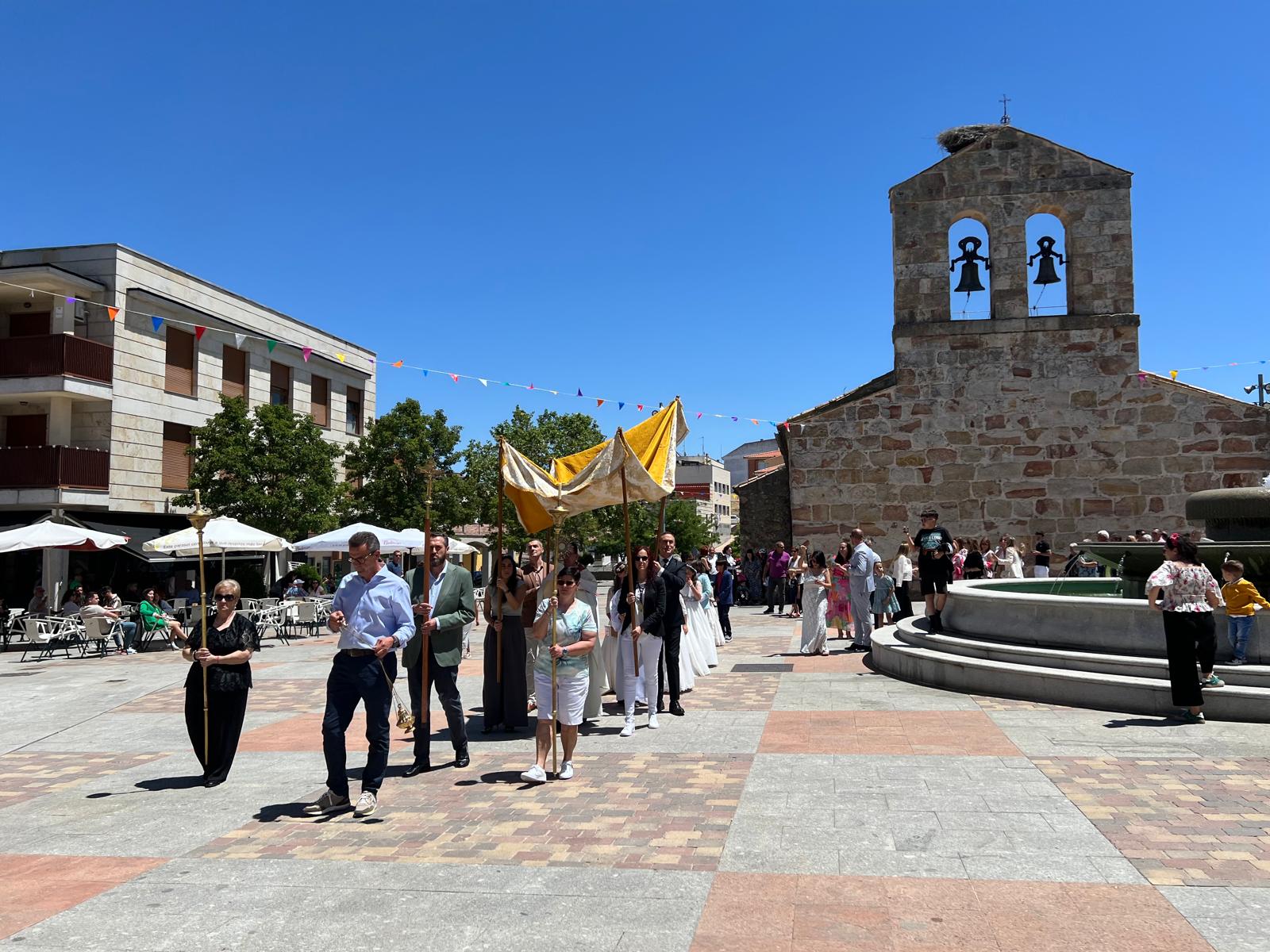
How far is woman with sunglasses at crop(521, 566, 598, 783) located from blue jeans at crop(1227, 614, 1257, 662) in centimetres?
576

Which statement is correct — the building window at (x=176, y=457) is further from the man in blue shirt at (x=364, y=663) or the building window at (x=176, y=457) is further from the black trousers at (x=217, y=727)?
the man in blue shirt at (x=364, y=663)

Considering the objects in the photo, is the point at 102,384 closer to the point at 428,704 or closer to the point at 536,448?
the point at 428,704

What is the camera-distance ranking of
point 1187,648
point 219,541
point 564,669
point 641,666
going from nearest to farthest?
point 564,669 → point 1187,648 → point 641,666 → point 219,541

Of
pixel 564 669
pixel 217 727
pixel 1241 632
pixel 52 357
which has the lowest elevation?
pixel 217 727

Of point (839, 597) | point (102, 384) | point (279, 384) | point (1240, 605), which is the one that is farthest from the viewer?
point (279, 384)

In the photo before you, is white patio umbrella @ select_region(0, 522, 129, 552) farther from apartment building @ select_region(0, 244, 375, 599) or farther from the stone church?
the stone church

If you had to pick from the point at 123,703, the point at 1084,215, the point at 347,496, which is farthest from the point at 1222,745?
the point at 347,496

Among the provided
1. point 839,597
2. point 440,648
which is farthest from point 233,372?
point 440,648

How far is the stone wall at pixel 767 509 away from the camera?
25.3m

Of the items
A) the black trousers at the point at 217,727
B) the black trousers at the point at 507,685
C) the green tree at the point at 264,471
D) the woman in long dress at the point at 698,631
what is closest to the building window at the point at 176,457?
the green tree at the point at 264,471

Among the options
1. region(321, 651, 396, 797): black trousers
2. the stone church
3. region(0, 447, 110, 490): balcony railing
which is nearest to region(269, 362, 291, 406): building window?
region(0, 447, 110, 490): balcony railing

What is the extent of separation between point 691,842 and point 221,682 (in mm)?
3793

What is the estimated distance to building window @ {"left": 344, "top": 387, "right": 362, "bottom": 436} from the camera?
36.2m

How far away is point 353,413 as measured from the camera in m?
36.9
